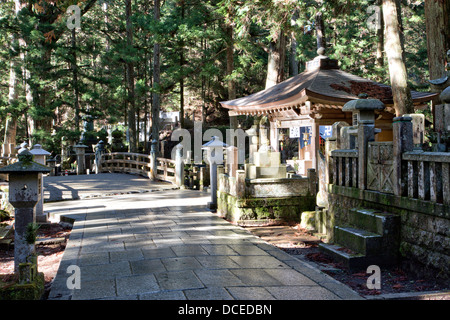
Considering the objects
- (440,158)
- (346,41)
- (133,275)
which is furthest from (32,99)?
(440,158)

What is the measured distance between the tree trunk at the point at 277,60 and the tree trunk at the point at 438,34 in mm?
7910

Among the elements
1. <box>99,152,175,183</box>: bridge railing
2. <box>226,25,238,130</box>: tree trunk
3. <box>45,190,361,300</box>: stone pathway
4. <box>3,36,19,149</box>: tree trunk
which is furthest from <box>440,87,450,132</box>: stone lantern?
<box>3,36,19,149</box>: tree trunk

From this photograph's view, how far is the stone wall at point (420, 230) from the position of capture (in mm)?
4922

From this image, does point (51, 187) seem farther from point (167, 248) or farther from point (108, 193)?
point (167, 248)

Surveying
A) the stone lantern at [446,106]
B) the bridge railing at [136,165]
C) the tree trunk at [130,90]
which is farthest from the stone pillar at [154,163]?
the stone lantern at [446,106]

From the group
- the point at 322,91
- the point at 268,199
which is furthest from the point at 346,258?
the point at 322,91

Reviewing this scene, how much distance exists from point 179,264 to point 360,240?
2.65 meters

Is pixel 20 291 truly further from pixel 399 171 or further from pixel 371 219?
pixel 399 171

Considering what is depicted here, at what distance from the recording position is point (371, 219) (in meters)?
6.03

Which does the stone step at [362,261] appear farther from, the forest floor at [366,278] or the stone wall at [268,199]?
the stone wall at [268,199]

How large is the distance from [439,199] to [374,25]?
1787 cm

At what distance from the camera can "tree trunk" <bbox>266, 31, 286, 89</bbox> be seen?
16938mm

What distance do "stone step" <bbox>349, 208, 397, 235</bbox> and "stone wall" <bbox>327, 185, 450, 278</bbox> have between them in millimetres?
169

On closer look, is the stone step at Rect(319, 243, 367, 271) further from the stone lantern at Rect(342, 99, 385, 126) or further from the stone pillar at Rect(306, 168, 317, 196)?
the stone pillar at Rect(306, 168, 317, 196)
